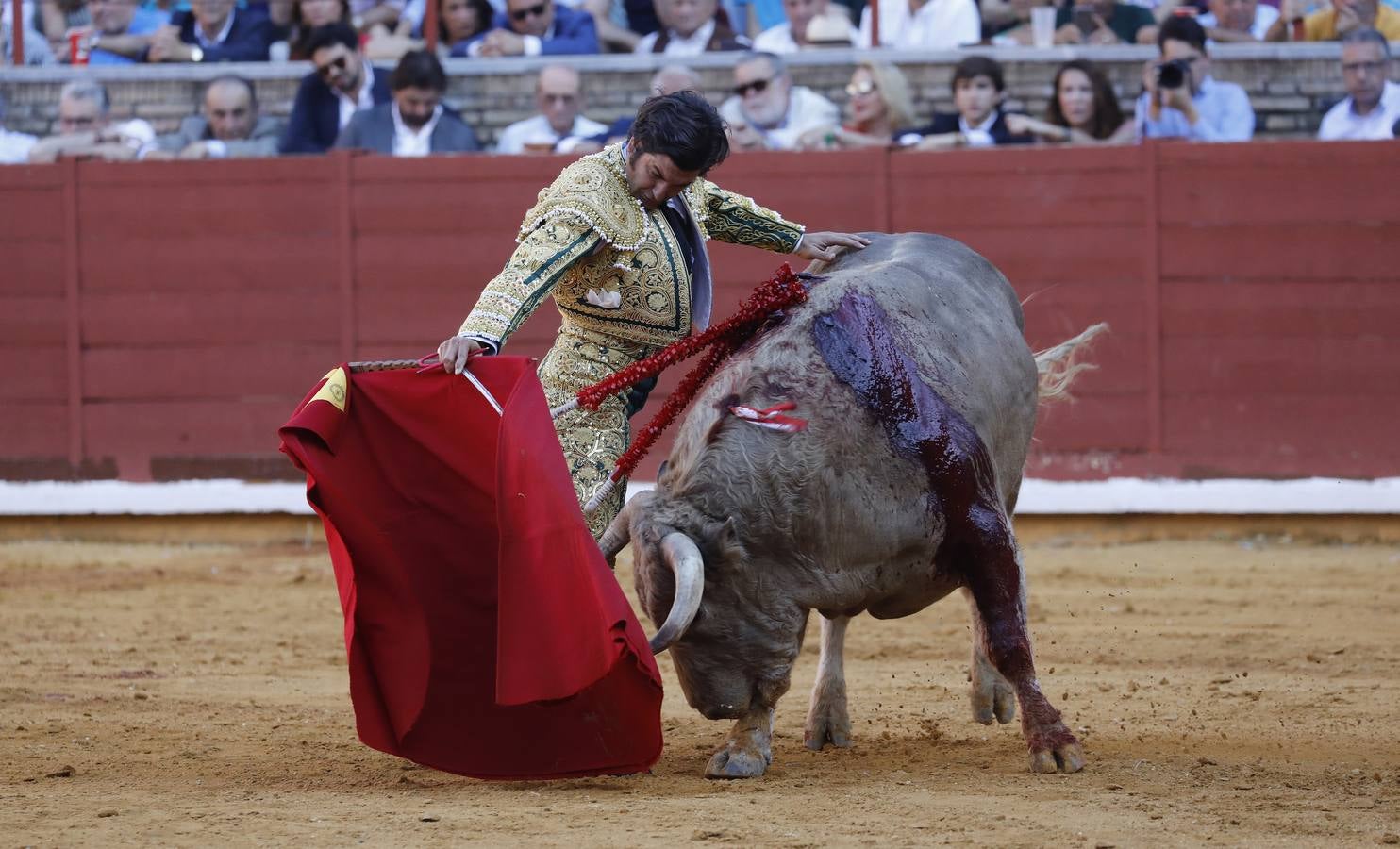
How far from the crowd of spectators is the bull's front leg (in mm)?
4311

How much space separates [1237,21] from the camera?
762 cm

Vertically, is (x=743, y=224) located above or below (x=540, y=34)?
below

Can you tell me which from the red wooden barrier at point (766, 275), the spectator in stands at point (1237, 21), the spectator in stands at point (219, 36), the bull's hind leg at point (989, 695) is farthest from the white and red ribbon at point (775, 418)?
the spectator in stands at point (219, 36)

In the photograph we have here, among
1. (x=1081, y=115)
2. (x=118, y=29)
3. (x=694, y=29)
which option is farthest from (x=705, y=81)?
(x=118, y=29)

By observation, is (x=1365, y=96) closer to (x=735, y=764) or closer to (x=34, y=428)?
(x=735, y=764)

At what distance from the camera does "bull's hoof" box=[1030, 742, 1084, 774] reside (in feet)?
10.4

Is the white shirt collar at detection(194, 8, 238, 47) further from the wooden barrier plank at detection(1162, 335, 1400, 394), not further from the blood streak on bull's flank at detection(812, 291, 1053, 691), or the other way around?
the blood streak on bull's flank at detection(812, 291, 1053, 691)

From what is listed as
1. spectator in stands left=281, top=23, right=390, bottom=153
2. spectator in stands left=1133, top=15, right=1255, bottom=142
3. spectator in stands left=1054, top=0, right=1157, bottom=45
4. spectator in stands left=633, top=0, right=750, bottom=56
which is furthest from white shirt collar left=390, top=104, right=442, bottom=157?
spectator in stands left=1133, top=15, right=1255, bottom=142

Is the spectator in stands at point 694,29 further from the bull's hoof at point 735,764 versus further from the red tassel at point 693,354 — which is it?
the bull's hoof at point 735,764

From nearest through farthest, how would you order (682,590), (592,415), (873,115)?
(682,590) → (592,415) → (873,115)

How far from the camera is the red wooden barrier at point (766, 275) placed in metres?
7.15

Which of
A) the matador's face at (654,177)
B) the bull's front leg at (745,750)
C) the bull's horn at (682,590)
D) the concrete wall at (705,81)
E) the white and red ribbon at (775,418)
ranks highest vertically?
the concrete wall at (705,81)

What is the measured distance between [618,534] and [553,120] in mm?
4613

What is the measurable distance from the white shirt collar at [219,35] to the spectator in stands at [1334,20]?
472 cm
